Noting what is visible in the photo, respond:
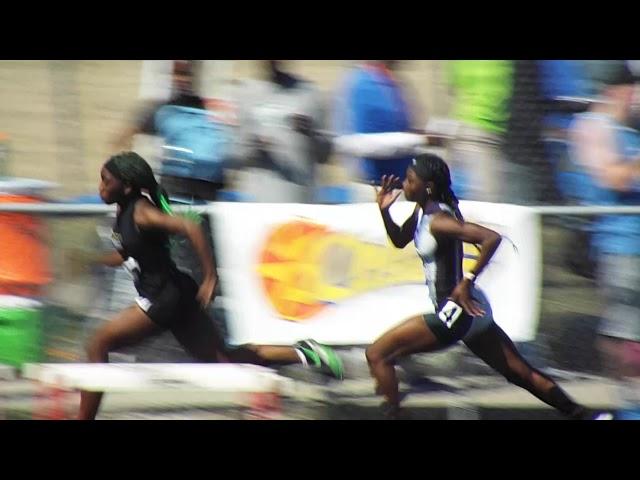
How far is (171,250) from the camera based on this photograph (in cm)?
447

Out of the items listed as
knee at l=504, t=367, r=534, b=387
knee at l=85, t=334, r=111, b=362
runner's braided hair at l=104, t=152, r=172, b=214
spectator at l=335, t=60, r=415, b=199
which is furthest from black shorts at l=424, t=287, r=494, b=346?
knee at l=85, t=334, r=111, b=362

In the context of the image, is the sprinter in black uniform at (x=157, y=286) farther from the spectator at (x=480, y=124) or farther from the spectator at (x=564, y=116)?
the spectator at (x=564, y=116)

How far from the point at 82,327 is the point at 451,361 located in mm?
1802

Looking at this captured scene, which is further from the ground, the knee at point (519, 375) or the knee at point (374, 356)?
the knee at point (374, 356)

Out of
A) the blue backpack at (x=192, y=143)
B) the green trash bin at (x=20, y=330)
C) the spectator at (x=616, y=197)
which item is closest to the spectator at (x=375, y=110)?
the blue backpack at (x=192, y=143)

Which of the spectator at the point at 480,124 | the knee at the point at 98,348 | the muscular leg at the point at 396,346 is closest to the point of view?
the spectator at the point at 480,124

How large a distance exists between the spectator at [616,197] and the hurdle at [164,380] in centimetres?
159

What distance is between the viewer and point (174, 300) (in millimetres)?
4508

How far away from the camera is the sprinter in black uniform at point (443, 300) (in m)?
4.37

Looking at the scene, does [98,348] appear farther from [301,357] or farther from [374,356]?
[374,356]

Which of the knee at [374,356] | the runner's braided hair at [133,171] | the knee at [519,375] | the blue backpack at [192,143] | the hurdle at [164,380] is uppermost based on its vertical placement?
the blue backpack at [192,143]

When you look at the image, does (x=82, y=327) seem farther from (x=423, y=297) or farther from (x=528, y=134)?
(x=528, y=134)

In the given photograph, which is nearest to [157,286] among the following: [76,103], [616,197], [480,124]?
[76,103]

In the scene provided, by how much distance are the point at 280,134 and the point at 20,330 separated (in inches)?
62.4
